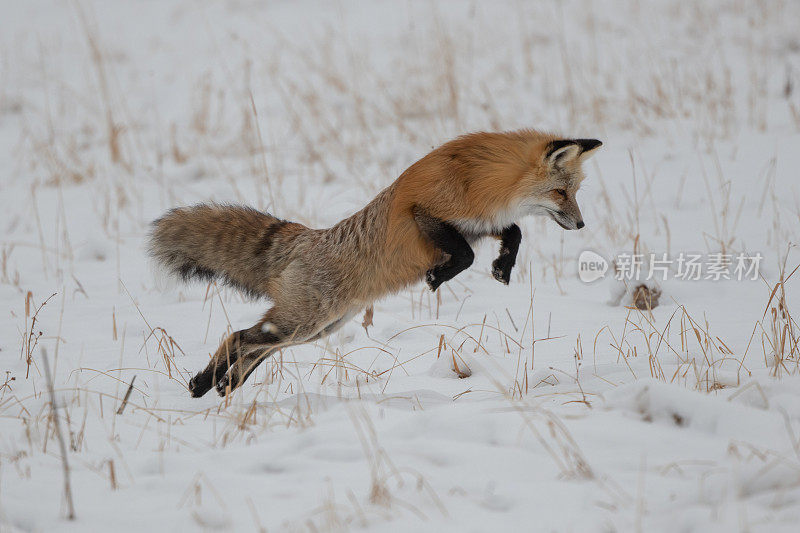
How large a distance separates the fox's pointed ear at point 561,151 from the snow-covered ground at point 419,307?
1.16m

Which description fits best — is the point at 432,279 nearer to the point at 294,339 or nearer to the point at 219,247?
the point at 294,339

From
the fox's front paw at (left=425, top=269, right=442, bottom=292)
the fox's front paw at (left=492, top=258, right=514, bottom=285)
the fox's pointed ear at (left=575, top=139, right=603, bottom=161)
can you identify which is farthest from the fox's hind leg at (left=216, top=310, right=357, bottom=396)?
the fox's pointed ear at (left=575, top=139, right=603, bottom=161)

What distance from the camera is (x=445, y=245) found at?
450 cm

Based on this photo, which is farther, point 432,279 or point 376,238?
point 376,238

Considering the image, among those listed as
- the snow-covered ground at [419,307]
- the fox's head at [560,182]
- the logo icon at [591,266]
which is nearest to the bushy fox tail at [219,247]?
the snow-covered ground at [419,307]

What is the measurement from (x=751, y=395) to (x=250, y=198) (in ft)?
21.6

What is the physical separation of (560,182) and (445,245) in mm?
902

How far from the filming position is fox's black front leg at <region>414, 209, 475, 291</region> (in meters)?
4.50

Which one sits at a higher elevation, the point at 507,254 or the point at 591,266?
the point at 507,254

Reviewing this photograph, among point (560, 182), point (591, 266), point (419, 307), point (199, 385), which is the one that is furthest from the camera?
point (591, 266)

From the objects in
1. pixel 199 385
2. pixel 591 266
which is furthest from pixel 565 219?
pixel 199 385

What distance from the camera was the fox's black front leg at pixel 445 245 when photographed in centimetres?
450

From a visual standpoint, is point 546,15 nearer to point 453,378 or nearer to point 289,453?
point 453,378

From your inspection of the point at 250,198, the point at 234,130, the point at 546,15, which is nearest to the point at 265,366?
the point at 250,198
